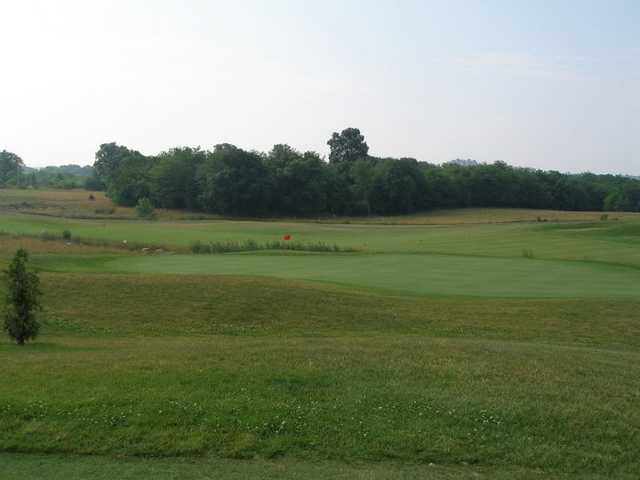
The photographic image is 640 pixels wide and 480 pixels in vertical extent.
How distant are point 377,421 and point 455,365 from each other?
315 centimetres

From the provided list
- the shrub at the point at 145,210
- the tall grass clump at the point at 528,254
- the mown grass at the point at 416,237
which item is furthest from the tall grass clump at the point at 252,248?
the shrub at the point at 145,210

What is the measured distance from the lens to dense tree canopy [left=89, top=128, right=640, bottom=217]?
108m

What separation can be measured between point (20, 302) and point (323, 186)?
97.1 m

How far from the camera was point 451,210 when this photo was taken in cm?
11894

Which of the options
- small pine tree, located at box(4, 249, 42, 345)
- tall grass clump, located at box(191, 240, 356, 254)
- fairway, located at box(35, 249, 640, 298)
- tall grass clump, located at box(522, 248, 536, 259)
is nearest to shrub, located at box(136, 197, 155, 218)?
tall grass clump, located at box(191, 240, 356, 254)

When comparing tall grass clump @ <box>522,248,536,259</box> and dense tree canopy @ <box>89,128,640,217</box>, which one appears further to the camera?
dense tree canopy @ <box>89,128,640,217</box>

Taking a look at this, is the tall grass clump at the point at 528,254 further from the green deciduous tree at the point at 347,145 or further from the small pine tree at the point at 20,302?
the green deciduous tree at the point at 347,145

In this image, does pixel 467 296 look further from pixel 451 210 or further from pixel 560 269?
pixel 451 210

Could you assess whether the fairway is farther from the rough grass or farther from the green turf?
the rough grass

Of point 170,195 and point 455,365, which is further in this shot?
point 170,195

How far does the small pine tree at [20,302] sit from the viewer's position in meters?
15.4

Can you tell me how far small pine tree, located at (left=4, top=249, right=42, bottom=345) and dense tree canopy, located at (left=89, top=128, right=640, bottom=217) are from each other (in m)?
89.5

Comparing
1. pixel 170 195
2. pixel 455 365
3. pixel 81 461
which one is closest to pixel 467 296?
pixel 455 365

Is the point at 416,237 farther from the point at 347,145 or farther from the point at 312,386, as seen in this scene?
the point at 347,145
